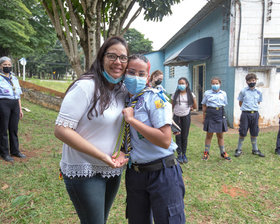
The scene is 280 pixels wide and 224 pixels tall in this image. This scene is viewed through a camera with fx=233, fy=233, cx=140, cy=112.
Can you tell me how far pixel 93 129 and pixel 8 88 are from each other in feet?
11.4

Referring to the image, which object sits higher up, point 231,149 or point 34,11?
point 34,11

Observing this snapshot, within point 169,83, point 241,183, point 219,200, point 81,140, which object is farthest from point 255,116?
point 169,83

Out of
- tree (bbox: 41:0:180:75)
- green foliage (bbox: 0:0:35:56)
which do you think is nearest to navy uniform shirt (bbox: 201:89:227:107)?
tree (bbox: 41:0:180:75)

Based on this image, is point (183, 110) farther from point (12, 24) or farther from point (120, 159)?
point (12, 24)

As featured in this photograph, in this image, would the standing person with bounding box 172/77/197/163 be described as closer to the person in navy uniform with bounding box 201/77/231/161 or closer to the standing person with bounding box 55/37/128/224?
the person in navy uniform with bounding box 201/77/231/161

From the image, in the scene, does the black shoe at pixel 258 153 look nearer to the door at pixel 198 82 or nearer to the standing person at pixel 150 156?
the standing person at pixel 150 156

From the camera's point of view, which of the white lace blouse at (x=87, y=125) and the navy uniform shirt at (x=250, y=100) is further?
the navy uniform shirt at (x=250, y=100)

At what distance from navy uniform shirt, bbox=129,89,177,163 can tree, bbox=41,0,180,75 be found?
9.86 ft

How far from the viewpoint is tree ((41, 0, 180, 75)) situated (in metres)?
4.37

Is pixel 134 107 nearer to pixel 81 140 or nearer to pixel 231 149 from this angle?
pixel 81 140

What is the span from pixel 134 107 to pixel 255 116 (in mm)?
4294

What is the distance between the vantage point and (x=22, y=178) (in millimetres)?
3689

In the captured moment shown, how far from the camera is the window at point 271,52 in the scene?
26.4 ft

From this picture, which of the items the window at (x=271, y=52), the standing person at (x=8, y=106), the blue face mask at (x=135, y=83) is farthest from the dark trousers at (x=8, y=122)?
the window at (x=271, y=52)
